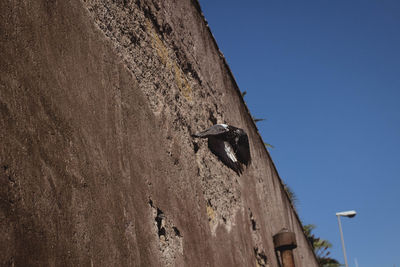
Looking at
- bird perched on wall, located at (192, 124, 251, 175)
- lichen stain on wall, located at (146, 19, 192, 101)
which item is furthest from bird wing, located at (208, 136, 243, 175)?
lichen stain on wall, located at (146, 19, 192, 101)

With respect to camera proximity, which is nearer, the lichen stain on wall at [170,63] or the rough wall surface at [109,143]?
the rough wall surface at [109,143]

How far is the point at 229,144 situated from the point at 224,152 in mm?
201

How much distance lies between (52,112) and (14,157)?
27 cm

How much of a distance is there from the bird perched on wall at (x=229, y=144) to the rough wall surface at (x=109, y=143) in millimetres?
91

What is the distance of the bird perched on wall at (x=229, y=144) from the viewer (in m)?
3.56

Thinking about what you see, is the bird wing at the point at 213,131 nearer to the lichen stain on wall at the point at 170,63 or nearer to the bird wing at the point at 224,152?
the bird wing at the point at 224,152

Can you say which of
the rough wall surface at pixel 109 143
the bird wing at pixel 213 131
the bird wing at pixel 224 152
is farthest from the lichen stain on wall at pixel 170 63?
the bird wing at pixel 224 152

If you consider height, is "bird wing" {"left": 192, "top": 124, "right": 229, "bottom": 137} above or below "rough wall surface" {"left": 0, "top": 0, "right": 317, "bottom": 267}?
above

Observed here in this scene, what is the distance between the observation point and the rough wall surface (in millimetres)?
1436

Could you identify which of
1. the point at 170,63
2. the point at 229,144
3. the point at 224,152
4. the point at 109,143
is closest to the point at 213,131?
the point at 224,152

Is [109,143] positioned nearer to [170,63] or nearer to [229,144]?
[170,63]

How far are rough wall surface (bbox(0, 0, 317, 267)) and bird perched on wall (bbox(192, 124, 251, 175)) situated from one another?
0.09 metres

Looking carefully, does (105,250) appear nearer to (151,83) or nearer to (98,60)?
(98,60)

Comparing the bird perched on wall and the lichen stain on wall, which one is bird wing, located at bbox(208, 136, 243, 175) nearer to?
the bird perched on wall
